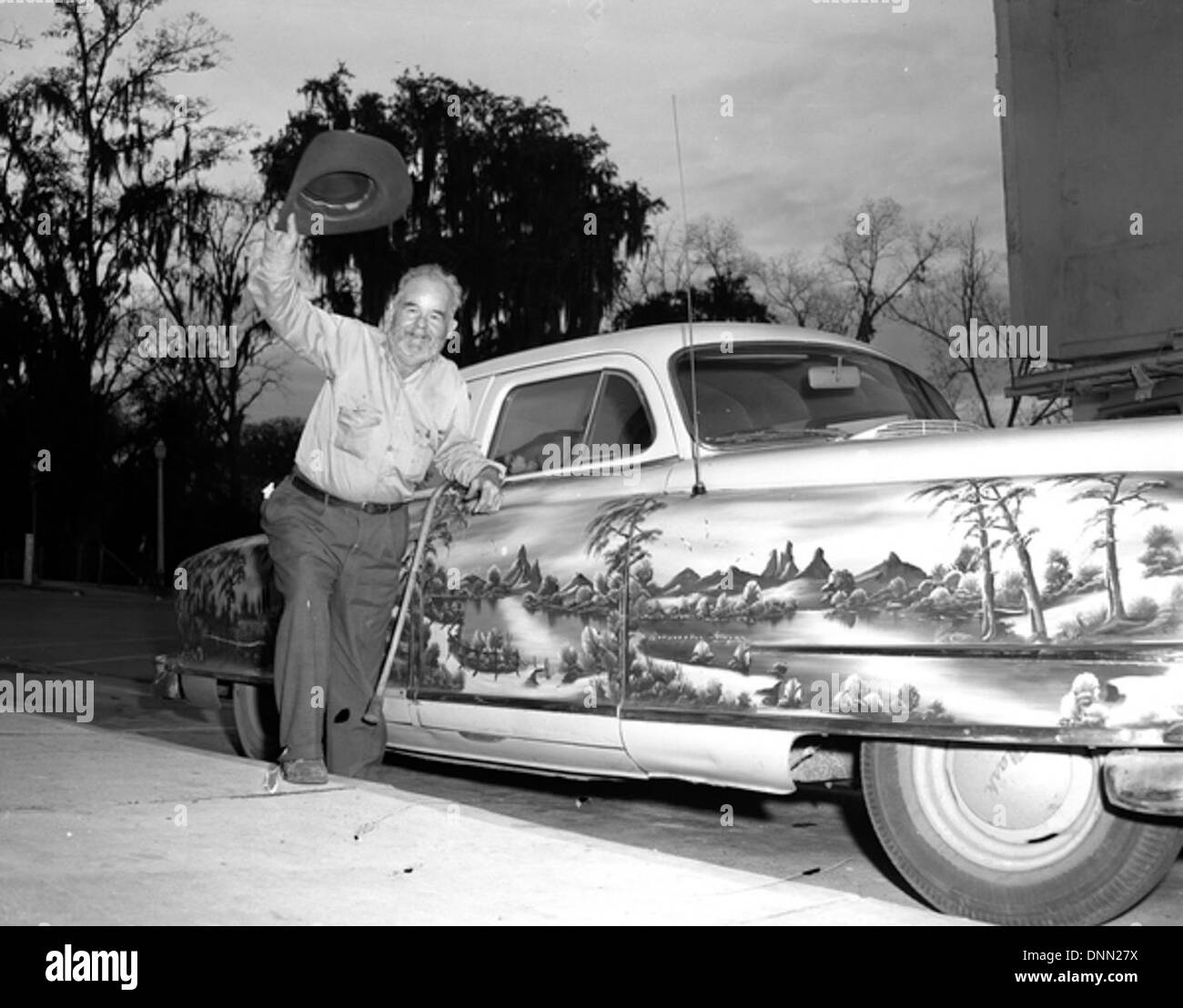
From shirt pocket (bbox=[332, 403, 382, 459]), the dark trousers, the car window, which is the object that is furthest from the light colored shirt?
the car window

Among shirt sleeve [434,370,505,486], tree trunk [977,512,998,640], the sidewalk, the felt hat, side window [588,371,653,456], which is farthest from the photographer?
side window [588,371,653,456]

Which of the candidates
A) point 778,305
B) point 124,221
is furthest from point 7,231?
point 778,305

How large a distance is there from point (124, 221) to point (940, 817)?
36.0 meters

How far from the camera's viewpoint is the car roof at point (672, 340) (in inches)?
208

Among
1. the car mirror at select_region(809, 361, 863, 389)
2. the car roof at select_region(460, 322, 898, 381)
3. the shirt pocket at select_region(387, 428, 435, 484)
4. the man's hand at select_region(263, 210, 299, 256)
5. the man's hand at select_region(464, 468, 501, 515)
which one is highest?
the man's hand at select_region(263, 210, 299, 256)

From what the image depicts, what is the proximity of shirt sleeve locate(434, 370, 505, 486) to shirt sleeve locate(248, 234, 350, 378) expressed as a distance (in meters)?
0.44

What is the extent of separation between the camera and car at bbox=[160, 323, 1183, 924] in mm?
3615

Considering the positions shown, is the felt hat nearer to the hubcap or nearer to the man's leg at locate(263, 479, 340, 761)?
the man's leg at locate(263, 479, 340, 761)

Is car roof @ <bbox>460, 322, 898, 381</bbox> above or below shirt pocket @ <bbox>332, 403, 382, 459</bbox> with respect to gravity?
above

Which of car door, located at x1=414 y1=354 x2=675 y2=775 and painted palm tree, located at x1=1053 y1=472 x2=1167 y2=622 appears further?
car door, located at x1=414 y1=354 x2=675 y2=775

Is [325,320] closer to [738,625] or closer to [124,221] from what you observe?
[738,625]

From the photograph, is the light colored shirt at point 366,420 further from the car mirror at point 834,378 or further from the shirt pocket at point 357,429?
the car mirror at point 834,378

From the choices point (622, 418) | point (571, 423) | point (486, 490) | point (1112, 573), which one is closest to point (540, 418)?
point (571, 423)

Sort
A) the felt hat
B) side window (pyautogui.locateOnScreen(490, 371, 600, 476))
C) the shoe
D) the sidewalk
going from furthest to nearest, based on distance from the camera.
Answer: side window (pyautogui.locateOnScreen(490, 371, 600, 476))
the shoe
the felt hat
the sidewalk
